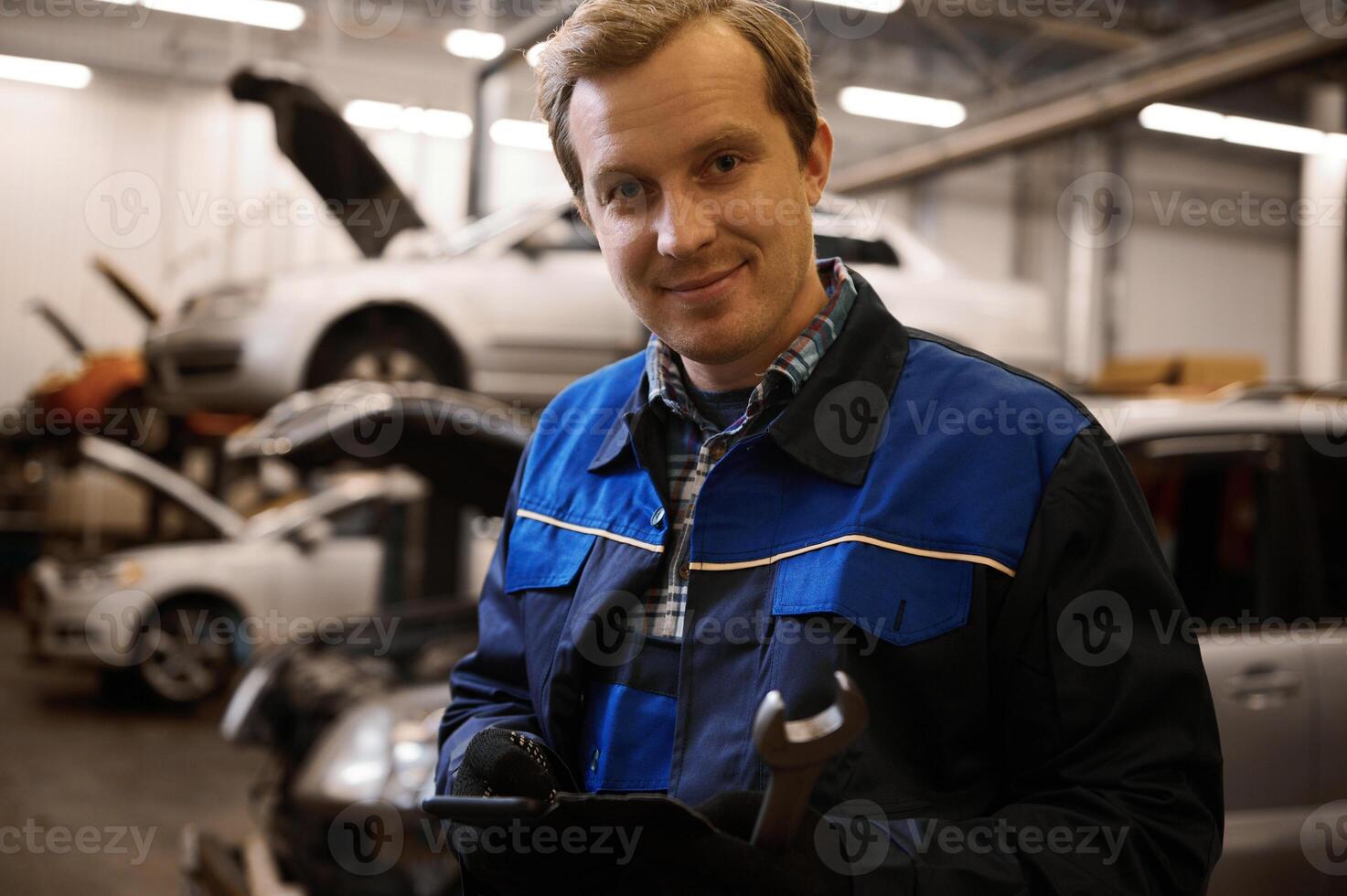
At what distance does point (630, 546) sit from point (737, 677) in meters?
0.22

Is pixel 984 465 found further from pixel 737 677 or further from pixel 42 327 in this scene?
pixel 42 327

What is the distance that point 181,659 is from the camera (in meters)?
6.58

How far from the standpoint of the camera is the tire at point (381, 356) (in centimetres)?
503

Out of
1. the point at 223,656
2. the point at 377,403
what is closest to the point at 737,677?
the point at 377,403

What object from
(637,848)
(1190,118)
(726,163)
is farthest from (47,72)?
(637,848)

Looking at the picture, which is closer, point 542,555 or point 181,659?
point 542,555

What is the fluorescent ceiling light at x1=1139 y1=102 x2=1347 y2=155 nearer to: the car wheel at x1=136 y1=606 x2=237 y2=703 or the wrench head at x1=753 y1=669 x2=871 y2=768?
the car wheel at x1=136 y1=606 x2=237 y2=703

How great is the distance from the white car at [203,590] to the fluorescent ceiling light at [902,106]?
6400mm

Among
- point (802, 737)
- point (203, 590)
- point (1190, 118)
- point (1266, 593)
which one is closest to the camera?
point (802, 737)

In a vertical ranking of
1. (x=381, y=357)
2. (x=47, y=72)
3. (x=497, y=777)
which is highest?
(x=47, y=72)

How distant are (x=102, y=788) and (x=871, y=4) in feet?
24.2

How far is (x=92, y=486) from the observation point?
1145 cm

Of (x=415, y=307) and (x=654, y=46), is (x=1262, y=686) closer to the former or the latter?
(x=654, y=46)

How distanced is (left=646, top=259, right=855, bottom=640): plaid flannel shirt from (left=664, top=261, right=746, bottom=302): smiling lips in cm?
10
